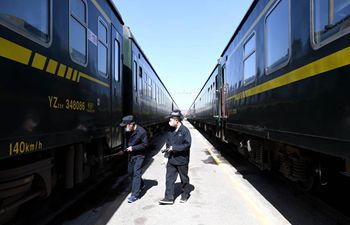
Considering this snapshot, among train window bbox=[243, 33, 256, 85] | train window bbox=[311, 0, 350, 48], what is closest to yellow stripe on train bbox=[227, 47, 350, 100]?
train window bbox=[311, 0, 350, 48]

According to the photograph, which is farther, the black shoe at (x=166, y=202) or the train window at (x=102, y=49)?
the train window at (x=102, y=49)

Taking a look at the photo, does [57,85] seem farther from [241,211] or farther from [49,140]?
[241,211]

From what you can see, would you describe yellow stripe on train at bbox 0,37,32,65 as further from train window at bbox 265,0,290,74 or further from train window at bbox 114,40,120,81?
train window at bbox 114,40,120,81

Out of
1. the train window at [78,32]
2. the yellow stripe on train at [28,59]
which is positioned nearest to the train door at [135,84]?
the train window at [78,32]

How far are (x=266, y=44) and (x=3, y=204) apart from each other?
14.6 feet

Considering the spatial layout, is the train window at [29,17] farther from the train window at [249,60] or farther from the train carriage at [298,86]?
the train window at [249,60]

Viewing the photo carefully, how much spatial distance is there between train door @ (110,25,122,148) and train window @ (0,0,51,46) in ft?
11.1

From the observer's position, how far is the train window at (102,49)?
6254 millimetres

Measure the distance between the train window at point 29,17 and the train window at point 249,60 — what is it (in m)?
4.11

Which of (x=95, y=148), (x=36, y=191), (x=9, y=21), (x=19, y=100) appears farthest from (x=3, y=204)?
(x=95, y=148)

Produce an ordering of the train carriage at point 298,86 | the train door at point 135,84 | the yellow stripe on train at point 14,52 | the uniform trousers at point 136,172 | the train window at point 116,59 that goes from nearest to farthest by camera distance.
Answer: the yellow stripe on train at point 14,52, the train carriage at point 298,86, the uniform trousers at point 136,172, the train window at point 116,59, the train door at point 135,84

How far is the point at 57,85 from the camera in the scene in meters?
4.09

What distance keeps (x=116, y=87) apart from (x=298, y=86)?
14.5ft

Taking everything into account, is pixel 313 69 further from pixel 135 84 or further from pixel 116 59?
pixel 135 84
